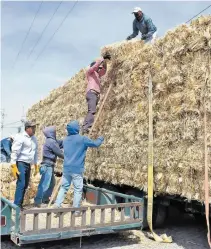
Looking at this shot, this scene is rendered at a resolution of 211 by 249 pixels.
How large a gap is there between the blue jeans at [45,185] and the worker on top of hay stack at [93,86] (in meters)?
1.36

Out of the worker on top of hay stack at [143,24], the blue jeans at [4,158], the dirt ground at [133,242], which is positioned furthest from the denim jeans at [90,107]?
the blue jeans at [4,158]

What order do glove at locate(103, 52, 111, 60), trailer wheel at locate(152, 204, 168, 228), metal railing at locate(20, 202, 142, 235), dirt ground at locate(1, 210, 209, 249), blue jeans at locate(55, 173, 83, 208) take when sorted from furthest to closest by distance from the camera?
glove at locate(103, 52, 111, 60) < trailer wheel at locate(152, 204, 168, 228) < blue jeans at locate(55, 173, 83, 208) < dirt ground at locate(1, 210, 209, 249) < metal railing at locate(20, 202, 142, 235)

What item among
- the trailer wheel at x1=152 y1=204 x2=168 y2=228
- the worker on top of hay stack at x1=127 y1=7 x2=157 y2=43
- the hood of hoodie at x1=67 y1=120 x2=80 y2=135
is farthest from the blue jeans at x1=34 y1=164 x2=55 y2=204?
the worker on top of hay stack at x1=127 y1=7 x2=157 y2=43

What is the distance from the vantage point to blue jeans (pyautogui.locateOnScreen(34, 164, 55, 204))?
27.2 ft

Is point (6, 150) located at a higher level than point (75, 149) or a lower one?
higher

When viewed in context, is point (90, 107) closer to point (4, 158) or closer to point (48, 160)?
point (48, 160)

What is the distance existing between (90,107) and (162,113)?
2.79 meters

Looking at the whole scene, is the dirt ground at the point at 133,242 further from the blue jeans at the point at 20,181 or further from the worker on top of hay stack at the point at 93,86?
the worker on top of hay stack at the point at 93,86

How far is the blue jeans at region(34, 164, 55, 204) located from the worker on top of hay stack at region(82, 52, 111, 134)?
4.46 feet

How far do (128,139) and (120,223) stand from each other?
1.85m

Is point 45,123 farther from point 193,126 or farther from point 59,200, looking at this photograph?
point 193,126

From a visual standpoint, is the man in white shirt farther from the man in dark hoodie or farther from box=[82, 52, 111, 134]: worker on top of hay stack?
box=[82, 52, 111, 134]: worker on top of hay stack

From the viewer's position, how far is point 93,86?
31.2 ft

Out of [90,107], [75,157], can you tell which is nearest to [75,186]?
[75,157]
